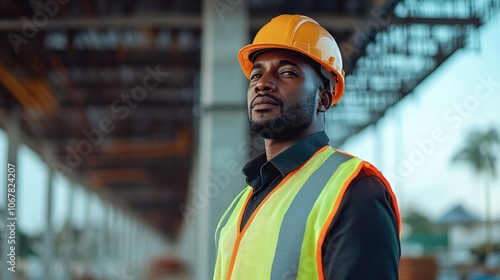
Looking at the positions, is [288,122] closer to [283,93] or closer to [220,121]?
[283,93]

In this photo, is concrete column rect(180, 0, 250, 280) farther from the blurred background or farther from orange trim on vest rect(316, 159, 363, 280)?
orange trim on vest rect(316, 159, 363, 280)

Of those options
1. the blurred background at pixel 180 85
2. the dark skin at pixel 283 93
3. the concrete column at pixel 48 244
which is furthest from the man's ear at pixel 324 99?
the concrete column at pixel 48 244

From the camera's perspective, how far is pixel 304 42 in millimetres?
2016

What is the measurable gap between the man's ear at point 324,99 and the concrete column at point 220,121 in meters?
6.56

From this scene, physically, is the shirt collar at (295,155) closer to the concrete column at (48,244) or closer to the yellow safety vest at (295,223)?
the yellow safety vest at (295,223)

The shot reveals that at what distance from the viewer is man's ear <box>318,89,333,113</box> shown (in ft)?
6.70

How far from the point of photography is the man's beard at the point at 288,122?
193 centimetres

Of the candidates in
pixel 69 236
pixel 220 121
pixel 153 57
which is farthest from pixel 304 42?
pixel 69 236

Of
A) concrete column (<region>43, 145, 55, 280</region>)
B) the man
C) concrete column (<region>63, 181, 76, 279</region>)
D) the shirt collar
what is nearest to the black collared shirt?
the man

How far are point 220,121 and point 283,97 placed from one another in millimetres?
7264

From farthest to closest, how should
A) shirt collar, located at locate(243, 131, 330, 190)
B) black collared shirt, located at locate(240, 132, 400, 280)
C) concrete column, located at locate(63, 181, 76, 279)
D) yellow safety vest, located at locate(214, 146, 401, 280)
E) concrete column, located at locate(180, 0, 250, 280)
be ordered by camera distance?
concrete column, located at locate(63, 181, 76, 279) < concrete column, located at locate(180, 0, 250, 280) < shirt collar, located at locate(243, 131, 330, 190) < yellow safety vest, located at locate(214, 146, 401, 280) < black collared shirt, located at locate(240, 132, 400, 280)

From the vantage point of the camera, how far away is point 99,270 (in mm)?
36688

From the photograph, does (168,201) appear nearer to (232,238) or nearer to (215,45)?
(215,45)

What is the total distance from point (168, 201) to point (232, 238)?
44.9 meters
